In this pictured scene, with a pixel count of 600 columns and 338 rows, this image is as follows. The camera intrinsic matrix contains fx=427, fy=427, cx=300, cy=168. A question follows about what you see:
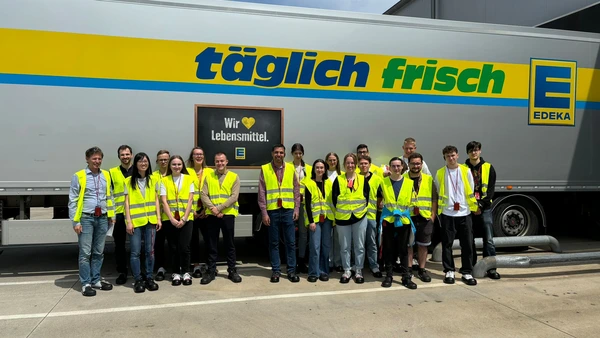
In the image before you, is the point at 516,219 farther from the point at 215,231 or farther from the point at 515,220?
the point at 215,231

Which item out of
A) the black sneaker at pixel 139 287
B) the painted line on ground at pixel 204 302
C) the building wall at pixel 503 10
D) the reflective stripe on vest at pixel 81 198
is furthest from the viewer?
the building wall at pixel 503 10

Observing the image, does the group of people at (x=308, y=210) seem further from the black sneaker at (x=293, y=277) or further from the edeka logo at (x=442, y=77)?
the edeka logo at (x=442, y=77)

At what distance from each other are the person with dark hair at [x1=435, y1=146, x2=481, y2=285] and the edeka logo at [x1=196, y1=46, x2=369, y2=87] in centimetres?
180

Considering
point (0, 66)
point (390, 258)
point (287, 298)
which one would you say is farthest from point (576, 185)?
point (0, 66)

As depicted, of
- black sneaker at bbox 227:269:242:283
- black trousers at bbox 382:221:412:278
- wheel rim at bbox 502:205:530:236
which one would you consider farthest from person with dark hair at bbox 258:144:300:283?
wheel rim at bbox 502:205:530:236

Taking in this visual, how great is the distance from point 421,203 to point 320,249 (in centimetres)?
142

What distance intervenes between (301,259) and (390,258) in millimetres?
1240

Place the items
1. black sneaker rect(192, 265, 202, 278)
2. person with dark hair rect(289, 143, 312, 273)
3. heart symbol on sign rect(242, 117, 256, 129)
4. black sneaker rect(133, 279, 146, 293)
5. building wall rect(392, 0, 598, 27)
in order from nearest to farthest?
black sneaker rect(133, 279, 146, 293), black sneaker rect(192, 265, 202, 278), person with dark hair rect(289, 143, 312, 273), heart symbol on sign rect(242, 117, 256, 129), building wall rect(392, 0, 598, 27)

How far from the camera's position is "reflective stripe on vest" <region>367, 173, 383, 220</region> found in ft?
18.0

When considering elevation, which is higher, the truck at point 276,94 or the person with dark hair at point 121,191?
the truck at point 276,94

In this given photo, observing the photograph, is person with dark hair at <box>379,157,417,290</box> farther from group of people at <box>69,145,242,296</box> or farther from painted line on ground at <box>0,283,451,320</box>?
group of people at <box>69,145,242,296</box>

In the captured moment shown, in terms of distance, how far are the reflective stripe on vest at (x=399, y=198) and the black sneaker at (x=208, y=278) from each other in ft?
7.57

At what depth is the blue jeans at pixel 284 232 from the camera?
17.9ft

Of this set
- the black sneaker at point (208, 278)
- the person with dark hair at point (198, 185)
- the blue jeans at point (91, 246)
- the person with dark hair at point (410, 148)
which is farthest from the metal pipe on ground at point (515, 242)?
the blue jeans at point (91, 246)
